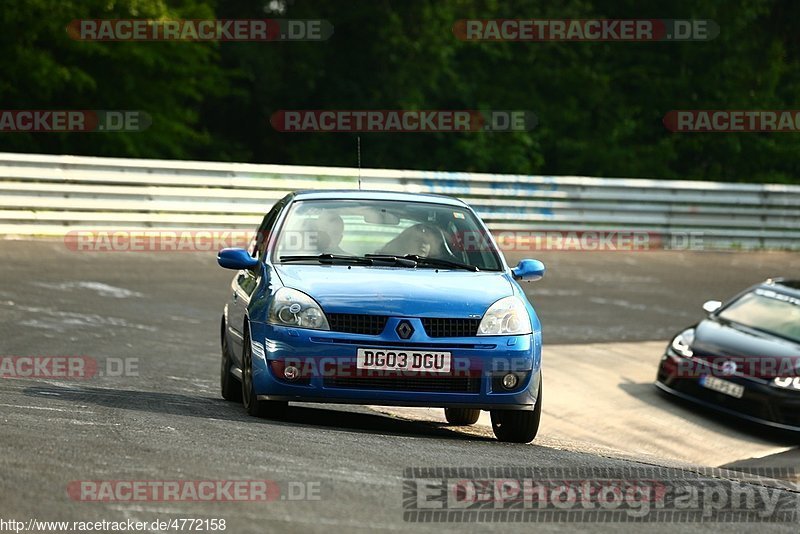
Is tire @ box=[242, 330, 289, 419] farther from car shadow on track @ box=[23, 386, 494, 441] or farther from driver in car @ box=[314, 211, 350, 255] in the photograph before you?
driver in car @ box=[314, 211, 350, 255]

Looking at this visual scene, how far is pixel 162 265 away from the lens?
20.1m

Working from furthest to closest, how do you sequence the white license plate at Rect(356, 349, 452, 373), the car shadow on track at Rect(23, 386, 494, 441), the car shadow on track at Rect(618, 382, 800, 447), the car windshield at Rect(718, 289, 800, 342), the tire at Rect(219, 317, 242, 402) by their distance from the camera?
1. the car windshield at Rect(718, 289, 800, 342)
2. the car shadow on track at Rect(618, 382, 800, 447)
3. the tire at Rect(219, 317, 242, 402)
4. the car shadow on track at Rect(23, 386, 494, 441)
5. the white license plate at Rect(356, 349, 452, 373)

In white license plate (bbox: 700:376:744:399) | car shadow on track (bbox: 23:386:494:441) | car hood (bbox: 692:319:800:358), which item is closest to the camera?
car shadow on track (bbox: 23:386:494:441)

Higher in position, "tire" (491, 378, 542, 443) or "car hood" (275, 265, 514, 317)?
"car hood" (275, 265, 514, 317)

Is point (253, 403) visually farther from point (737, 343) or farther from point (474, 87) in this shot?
point (474, 87)

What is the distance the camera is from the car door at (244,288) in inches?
385

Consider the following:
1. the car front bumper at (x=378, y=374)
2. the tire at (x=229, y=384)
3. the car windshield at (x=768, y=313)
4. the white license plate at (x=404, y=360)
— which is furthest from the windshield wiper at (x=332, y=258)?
the car windshield at (x=768, y=313)

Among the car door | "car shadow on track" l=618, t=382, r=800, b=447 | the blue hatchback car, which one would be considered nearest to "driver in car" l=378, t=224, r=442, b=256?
the blue hatchback car

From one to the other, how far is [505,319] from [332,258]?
50.9 inches

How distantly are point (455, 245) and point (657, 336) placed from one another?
9.03 metres

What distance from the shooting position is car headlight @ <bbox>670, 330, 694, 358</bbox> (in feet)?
50.2

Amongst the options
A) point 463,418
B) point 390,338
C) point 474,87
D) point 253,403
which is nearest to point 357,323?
point 390,338

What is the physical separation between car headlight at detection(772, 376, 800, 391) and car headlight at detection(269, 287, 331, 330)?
7.04m

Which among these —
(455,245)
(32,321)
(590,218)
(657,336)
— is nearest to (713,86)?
(590,218)
